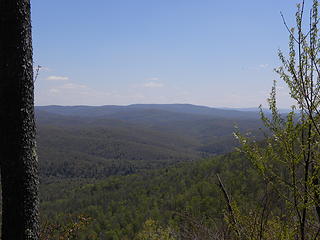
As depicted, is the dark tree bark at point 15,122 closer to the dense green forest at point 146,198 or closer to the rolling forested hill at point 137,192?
the rolling forested hill at point 137,192

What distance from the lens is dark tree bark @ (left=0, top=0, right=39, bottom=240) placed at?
1.97 meters

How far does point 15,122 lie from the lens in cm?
199

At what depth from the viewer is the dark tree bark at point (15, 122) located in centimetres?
197

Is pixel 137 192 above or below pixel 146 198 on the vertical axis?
below

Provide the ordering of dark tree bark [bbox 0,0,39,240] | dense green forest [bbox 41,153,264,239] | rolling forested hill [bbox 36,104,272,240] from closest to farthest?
dark tree bark [bbox 0,0,39,240] < rolling forested hill [bbox 36,104,272,240] < dense green forest [bbox 41,153,264,239]

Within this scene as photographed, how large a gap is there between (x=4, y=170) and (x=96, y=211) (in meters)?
51.4

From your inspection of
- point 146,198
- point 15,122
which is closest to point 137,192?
point 146,198

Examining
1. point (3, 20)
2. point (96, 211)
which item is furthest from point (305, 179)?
point (96, 211)

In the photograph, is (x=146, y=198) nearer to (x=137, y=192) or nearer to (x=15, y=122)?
(x=137, y=192)

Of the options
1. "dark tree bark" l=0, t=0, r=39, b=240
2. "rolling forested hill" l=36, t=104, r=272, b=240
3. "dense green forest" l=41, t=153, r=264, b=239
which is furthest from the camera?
"dense green forest" l=41, t=153, r=264, b=239

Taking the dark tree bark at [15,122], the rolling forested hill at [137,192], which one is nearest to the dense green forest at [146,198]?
the rolling forested hill at [137,192]

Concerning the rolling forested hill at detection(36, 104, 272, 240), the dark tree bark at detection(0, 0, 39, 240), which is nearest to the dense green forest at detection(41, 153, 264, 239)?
the rolling forested hill at detection(36, 104, 272, 240)

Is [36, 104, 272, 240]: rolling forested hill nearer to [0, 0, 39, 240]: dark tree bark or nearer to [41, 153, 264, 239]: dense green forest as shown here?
[41, 153, 264, 239]: dense green forest

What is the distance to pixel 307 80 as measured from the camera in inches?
91.1
